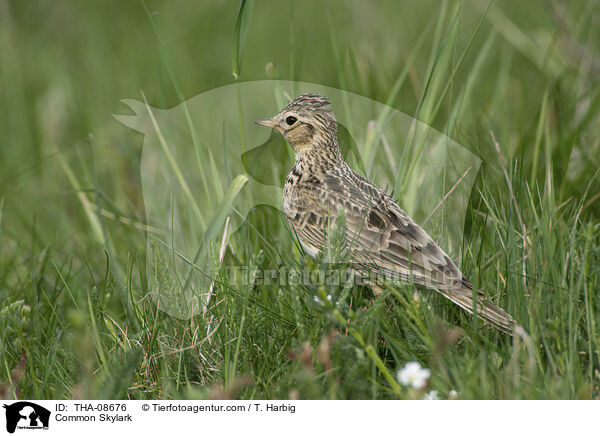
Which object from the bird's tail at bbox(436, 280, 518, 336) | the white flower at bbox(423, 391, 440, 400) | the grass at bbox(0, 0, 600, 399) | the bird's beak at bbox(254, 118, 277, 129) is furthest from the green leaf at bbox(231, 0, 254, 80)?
the white flower at bbox(423, 391, 440, 400)

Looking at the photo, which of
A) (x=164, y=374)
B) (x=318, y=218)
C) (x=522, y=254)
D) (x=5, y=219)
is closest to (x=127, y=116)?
(x=318, y=218)

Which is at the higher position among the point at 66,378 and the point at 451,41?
the point at 451,41

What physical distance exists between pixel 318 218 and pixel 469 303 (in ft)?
2.44

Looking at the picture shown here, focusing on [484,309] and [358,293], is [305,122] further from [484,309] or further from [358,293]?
[484,309]

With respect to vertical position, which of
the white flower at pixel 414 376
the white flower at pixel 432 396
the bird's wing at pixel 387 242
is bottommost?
the white flower at pixel 432 396

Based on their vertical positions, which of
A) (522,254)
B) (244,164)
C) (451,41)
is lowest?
(522,254)

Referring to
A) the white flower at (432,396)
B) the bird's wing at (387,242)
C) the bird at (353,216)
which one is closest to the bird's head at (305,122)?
the bird at (353,216)

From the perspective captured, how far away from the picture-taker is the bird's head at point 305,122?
→ 2.65 meters

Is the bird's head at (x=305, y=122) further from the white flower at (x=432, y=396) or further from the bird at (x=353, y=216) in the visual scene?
the white flower at (x=432, y=396)

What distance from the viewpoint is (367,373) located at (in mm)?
2312
